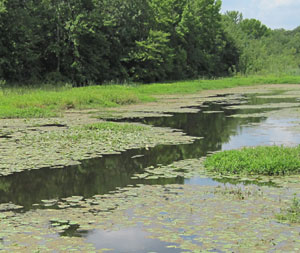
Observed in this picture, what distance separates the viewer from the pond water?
7.42m

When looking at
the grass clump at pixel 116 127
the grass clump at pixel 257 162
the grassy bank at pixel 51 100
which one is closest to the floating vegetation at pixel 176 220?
the grass clump at pixel 257 162

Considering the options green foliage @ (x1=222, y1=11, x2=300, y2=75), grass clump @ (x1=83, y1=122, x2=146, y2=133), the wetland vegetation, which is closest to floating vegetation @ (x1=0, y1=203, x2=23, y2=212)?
the wetland vegetation

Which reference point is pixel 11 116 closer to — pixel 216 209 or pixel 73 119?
pixel 73 119

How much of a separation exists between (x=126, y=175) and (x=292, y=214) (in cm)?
480

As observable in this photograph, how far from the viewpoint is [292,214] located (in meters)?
8.04

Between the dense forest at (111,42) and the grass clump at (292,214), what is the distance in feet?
107

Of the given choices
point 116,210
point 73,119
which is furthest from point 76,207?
point 73,119

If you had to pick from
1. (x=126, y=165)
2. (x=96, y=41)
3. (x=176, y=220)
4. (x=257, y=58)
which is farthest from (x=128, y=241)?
(x=257, y=58)

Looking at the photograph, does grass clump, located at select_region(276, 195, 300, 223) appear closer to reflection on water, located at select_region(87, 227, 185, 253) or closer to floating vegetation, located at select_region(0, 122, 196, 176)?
reflection on water, located at select_region(87, 227, 185, 253)

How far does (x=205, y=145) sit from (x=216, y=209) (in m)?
7.53

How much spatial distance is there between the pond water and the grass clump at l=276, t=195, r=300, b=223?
2.17m

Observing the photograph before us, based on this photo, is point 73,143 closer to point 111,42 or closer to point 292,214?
point 292,214

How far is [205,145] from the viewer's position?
16094 mm

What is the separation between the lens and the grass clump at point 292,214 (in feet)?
25.8
